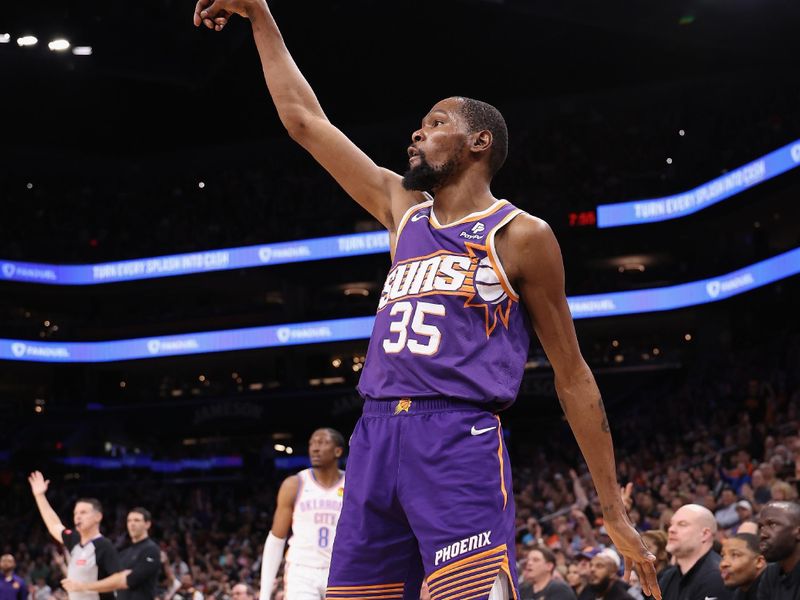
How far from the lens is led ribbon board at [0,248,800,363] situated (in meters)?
25.6

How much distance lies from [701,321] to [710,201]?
4.40 m

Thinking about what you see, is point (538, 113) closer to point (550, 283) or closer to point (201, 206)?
point (201, 206)

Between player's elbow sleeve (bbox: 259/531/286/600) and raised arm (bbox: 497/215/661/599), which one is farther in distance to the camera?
player's elbow sleeve (bbox: 259/531/286/600)

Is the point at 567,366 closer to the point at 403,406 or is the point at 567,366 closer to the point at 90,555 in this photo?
the point at 403,406

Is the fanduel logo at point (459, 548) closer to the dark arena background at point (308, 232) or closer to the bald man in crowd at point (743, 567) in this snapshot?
the bald man in crowd at point (743, 567)

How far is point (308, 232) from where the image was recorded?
30.9m

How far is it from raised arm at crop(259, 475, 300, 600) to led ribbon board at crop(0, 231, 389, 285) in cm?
2078

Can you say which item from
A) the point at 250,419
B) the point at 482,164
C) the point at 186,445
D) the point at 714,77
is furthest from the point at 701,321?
the point at 482,164

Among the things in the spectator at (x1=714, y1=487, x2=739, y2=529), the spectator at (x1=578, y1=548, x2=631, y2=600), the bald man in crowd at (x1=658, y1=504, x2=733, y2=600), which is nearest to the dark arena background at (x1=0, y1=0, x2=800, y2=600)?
the spectator at (x1=714, y1=487, x2=739, y2=529)

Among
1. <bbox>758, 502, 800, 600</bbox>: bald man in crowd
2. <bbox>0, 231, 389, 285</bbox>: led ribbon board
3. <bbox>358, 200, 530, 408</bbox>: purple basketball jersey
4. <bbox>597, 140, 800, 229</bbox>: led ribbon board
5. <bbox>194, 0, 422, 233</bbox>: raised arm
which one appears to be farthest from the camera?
<bbox>0, 231, 389, 285</bbox>: led ribbon board

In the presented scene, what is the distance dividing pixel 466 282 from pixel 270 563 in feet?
17.8

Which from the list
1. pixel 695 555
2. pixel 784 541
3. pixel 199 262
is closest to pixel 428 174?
pixel 784 541

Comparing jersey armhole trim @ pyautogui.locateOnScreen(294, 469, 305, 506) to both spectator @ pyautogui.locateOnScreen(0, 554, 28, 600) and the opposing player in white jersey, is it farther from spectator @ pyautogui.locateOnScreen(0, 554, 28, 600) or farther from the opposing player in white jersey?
spectator @ pyautogui.locateOnScreen(0, 554, 28, 600)

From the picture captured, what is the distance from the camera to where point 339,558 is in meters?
3.33
